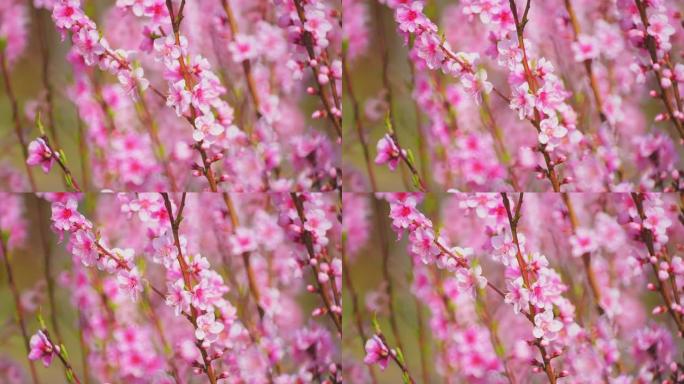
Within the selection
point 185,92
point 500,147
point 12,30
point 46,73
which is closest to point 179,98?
point 185,92

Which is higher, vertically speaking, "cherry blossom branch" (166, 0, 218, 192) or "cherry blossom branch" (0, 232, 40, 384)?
"cherry blossom branch" (166, 0, 218, 192)

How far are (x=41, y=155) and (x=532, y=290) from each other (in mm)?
1138

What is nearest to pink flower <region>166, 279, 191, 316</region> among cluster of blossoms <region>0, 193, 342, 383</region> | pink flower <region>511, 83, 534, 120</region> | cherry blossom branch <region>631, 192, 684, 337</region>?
cluster of blossoms <region>0, 193, 342, 383</region>

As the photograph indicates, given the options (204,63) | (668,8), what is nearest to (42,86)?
(204,63)

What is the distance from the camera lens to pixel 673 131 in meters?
2.23

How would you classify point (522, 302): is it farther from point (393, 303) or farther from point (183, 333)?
point (183, 333)

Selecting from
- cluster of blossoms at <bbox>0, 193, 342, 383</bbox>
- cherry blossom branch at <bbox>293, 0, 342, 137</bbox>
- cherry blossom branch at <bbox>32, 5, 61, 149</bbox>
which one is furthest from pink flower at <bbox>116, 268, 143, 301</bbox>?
cherry blossom branch at <bbox>293, 0, 342, 137</bbox>

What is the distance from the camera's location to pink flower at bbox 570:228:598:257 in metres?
2.20

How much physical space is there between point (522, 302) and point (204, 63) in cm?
89

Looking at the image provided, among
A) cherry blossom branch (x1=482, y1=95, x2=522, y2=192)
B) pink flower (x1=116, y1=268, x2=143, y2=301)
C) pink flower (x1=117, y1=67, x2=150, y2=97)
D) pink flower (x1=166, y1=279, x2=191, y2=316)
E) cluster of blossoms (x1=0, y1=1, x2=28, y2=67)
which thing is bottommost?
pink flower (x1=166, y1=279, x2=191, y2=316)

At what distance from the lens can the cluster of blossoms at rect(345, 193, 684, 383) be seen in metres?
2.18

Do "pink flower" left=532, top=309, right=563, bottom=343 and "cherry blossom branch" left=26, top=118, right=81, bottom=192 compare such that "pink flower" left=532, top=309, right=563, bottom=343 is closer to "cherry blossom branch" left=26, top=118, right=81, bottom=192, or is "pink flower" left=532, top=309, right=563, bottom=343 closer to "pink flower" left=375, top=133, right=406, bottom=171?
"pink flower" left=375, top=133, right=406, bottom=171

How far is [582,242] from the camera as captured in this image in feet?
7.23

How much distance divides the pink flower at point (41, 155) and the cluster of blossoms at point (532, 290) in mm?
697
